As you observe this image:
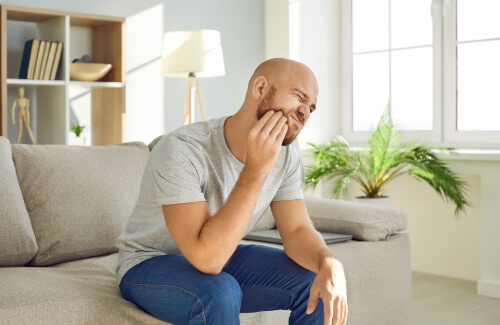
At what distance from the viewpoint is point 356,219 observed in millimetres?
3023

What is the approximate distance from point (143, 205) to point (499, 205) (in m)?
2.65

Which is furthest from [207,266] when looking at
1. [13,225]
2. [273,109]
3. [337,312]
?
[13,225]

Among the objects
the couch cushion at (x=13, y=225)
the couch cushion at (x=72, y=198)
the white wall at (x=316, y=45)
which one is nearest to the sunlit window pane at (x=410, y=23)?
the white wall at (x=316, y=45)

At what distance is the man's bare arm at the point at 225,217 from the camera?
6.02 ft

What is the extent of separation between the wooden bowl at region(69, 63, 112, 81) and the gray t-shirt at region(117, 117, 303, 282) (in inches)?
92.6

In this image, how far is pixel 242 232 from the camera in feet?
6.18

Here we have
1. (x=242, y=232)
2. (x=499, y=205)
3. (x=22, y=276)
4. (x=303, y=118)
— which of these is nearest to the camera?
(x=242, y=232)

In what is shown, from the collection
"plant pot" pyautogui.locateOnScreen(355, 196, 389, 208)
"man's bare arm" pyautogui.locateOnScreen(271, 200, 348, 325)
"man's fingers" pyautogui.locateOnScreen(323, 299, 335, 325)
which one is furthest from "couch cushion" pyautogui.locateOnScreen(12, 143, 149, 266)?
"plant pot" pyautogui.locateOnScreen(355, 196, 389, 208)

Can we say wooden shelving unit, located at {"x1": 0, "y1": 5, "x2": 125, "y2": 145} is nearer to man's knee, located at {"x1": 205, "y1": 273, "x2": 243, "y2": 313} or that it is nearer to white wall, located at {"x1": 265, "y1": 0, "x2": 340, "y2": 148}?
white wall, located at {"x1": 265, "y1": 0, "x2": 340, "y2": 148}

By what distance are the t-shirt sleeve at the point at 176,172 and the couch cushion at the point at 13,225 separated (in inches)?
27.1

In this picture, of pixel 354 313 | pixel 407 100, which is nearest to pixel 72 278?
pixel 354 313

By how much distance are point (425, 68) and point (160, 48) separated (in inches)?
67.3

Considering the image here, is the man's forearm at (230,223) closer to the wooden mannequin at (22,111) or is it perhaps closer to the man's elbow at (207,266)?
the man's elbow at (207,266)

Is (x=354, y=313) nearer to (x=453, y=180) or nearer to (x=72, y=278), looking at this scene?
(x=72, y=278)
